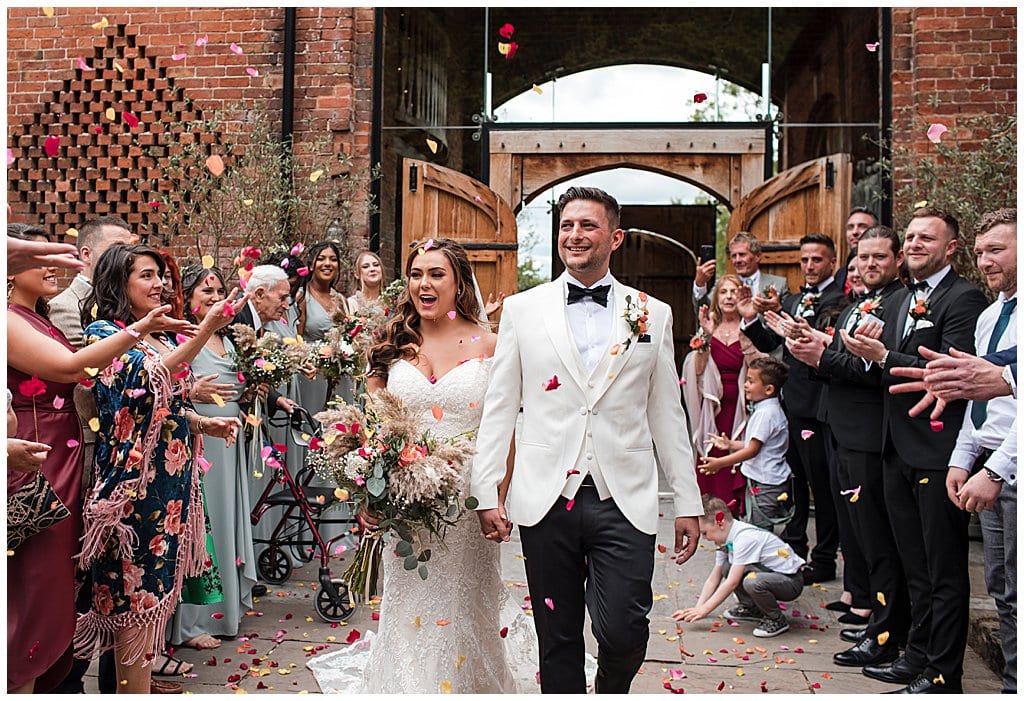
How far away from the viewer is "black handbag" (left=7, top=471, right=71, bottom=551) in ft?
11.2

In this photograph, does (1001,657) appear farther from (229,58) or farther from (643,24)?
(643,24)

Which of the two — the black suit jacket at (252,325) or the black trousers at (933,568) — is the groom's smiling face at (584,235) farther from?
the black suit jacket at (252,325)

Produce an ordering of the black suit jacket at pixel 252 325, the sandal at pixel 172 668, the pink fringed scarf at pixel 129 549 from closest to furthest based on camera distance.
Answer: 1. the pink fringed scarf at pixel 129 549
2. the sandal at pixel 172 668
3. the black suit jacket at pixel 252 325

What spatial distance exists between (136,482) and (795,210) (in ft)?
21.7

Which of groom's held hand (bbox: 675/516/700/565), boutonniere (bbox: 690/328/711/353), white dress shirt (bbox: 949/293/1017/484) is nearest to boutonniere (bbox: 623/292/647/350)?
groom's held hand (bbox: 675/516/700/565)

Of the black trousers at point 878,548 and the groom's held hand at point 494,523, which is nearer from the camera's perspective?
the groom's held hand at point 494,523

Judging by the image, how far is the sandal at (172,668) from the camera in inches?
187

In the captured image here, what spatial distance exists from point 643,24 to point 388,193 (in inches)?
161

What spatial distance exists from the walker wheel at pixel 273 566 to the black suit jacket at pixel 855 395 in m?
3.59

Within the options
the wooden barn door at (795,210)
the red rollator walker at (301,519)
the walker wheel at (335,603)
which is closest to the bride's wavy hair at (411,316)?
the red rollator walker at (301,519)

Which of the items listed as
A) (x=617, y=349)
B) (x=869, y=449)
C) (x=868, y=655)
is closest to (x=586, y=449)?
(x=617, y=349)

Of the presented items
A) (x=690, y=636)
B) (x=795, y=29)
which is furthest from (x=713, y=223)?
(x=690, y=636)

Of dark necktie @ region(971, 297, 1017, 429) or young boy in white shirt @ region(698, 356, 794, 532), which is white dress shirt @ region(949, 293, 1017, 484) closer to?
dark necktie @ region(971, 297, 1017, 429)

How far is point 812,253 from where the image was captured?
6770 mm
